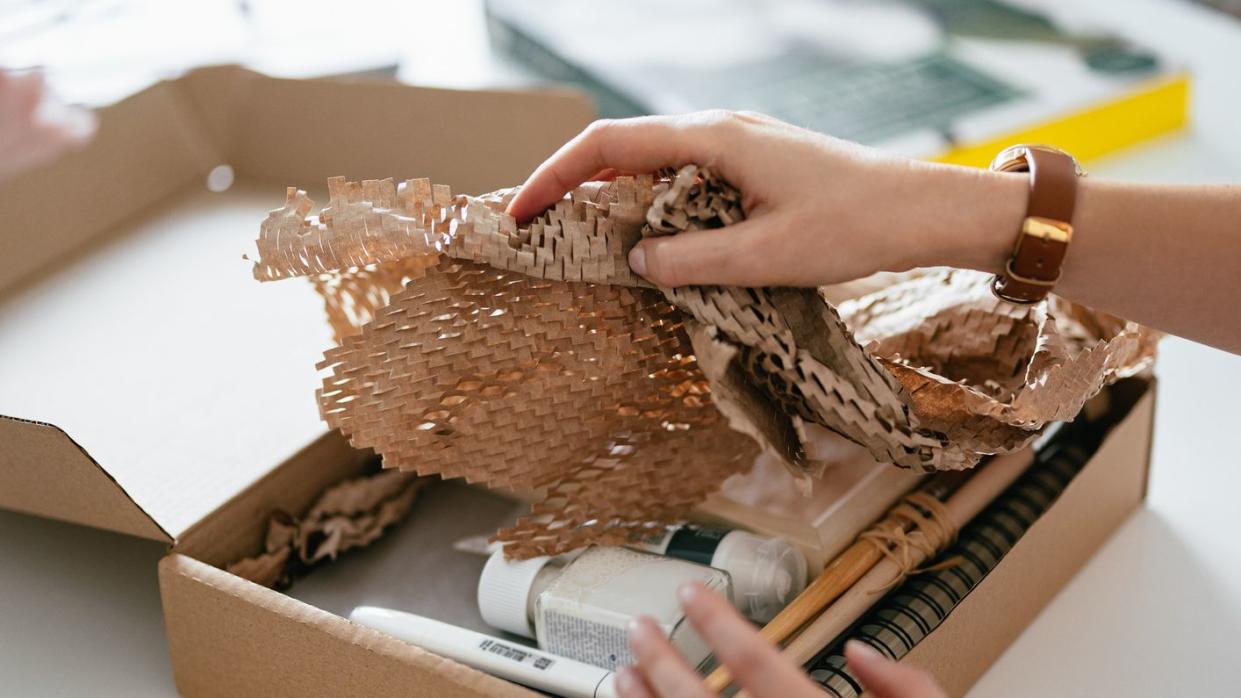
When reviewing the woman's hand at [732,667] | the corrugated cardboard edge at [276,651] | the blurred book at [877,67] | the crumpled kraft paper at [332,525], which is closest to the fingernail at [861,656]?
the woman's hand at [732,667]

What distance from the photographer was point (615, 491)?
49 cm

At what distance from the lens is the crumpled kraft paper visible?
1.70ft

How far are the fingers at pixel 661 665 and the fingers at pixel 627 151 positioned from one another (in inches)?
6.5

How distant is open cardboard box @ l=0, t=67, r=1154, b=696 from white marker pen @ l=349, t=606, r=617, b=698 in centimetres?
4

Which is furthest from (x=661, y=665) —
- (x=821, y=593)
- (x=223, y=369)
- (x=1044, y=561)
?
(x=223, y=369)

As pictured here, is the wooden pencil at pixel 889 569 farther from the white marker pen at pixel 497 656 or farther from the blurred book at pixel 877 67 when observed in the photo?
the blurred book at pixel 877 67

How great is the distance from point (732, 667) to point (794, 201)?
0.54 ft

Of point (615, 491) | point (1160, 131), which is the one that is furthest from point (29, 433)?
point (1160, 131)

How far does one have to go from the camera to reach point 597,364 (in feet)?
1.47

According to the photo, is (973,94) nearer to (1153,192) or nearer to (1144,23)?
(1144,23)

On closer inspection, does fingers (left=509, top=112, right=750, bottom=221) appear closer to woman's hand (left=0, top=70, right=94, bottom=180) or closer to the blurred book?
woman's hand (left=0, top=70, right=94, bottom=180)

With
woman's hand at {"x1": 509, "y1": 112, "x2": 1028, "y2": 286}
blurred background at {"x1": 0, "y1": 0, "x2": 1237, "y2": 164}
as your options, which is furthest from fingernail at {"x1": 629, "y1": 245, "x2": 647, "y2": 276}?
blurred background at {"x1": 0, "y1": 0, "x2": 1237, "y2": 164}

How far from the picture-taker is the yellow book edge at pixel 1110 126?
850 mm

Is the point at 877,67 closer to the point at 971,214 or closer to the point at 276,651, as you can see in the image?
the point at 971,214
